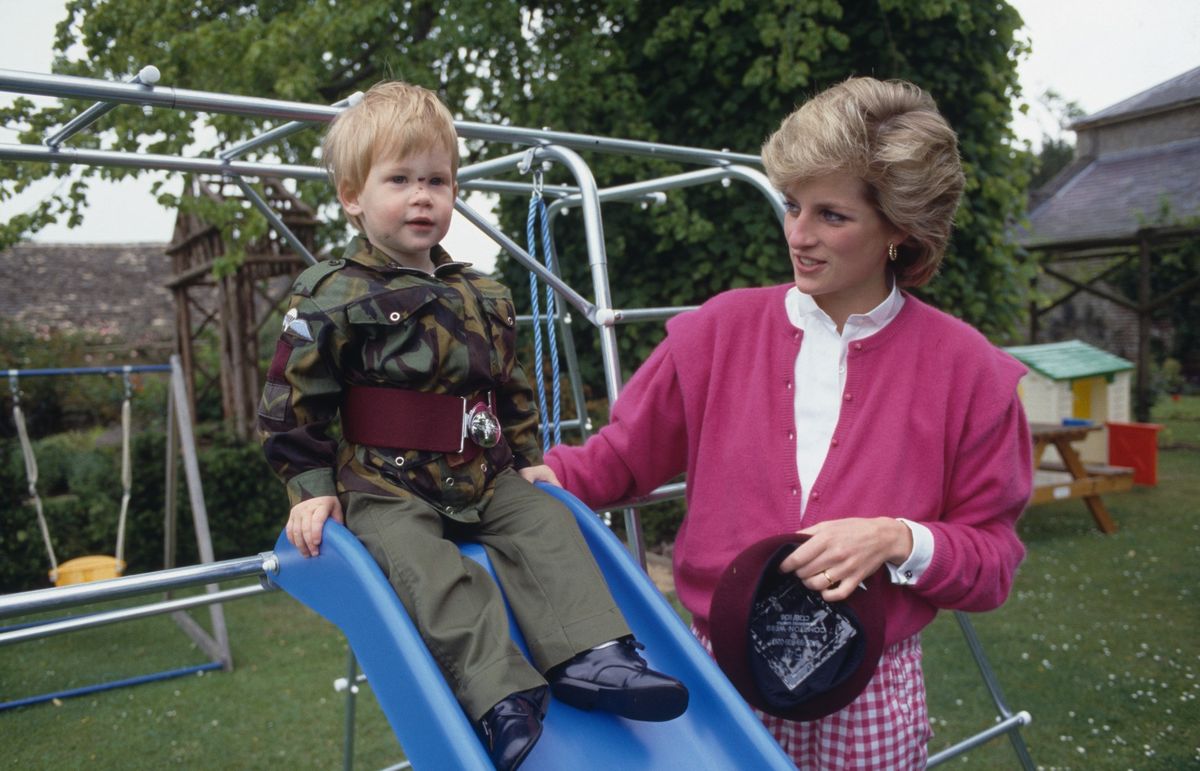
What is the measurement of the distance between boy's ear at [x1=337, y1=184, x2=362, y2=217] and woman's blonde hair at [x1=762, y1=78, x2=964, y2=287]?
2.17 feet

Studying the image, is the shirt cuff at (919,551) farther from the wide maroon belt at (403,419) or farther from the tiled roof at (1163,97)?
the tiled roof at (1163,97)

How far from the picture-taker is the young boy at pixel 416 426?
1437 mm

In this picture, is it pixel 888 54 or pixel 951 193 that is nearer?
pixel 951 193

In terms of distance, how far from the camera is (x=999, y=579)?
1463 mm

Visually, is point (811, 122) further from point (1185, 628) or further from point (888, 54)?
point (888, 54)

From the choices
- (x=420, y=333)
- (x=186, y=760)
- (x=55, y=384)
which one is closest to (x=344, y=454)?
(x=420, y=333)

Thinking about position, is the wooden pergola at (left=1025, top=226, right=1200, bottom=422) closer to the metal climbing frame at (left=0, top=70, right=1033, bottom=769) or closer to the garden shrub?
the garden shrub

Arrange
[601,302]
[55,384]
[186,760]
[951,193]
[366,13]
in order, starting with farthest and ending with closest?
[55,384] → [366,13] → [186,760] → [601,302] → [951,193]

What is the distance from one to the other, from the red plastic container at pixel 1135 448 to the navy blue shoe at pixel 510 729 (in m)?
8.10

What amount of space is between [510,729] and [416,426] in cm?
51

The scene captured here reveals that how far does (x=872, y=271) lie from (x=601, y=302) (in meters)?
0.90

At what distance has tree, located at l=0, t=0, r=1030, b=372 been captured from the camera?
Answer: 261 inches

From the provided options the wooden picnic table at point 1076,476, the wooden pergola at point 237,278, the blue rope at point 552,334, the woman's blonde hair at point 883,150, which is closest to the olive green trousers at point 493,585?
the woman's blonde hair at point 883,150

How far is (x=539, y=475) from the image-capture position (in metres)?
1.74
